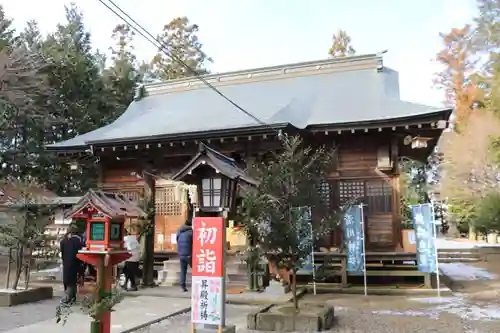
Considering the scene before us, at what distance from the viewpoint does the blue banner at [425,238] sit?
1009 cm

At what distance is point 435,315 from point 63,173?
18311 millimetres

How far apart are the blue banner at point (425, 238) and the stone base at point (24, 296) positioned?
29.4 ft

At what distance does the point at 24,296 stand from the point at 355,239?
774 cm

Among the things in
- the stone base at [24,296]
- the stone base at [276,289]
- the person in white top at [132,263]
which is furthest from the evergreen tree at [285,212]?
the stone base at [24,296]

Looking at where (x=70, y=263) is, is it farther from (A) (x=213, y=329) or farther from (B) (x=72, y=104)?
(B) (x=72, y=104)

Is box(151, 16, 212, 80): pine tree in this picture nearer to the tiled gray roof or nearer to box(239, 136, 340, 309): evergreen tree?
the tiled gray roof

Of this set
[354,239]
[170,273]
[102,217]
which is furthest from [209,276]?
[170,273]

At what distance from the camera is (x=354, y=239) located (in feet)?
34.4

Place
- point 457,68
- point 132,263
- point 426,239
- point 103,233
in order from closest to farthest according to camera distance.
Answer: point 103,233 → point 426,239 → point 132,263 → point 457,68

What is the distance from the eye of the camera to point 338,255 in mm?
10969

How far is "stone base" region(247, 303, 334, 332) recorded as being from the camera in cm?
678

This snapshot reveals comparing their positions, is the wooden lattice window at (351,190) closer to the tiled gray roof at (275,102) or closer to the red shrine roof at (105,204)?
the tiled gray roof at (275,102)

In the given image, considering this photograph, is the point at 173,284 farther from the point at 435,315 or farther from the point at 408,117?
the point at 408,117

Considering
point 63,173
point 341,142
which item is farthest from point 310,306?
point 63,173
